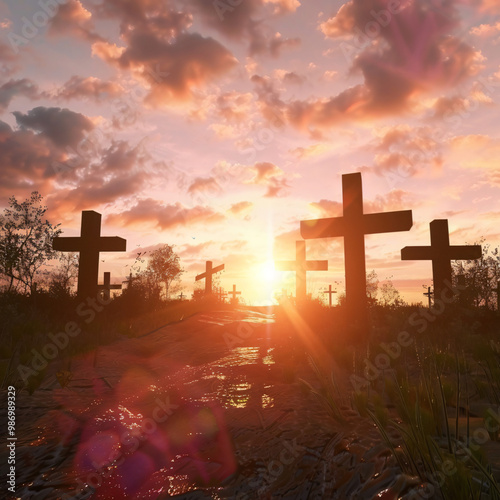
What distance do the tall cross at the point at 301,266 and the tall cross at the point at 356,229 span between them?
288 inches

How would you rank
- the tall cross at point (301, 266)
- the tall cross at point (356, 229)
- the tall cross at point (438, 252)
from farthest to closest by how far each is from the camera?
the tall cross at point (301, 266) → the tall cross at point (438, 252) → the tall cross at point (356, 229)

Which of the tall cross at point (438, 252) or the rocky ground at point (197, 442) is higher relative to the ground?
the tall cross at point (438, 252)

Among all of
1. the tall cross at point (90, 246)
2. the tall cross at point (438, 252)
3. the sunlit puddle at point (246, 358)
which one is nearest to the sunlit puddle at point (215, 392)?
the sunlit puddle at point (246, 358)

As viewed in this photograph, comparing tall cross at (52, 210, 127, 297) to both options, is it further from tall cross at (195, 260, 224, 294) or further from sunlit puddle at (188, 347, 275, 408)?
tall cross at (195, 260, 224, 294)

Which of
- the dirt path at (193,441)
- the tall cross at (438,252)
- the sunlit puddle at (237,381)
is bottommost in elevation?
the dirt path at (193,441)

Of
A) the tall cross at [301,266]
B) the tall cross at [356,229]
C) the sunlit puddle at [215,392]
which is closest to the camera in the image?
the sunlit puddle at [215,392]

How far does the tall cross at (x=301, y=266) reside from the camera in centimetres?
1731

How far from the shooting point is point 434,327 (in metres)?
8.78

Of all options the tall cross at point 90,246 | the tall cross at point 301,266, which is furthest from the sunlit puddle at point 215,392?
the tall cross at point 301,266

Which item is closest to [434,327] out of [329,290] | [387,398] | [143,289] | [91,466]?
[387,398]

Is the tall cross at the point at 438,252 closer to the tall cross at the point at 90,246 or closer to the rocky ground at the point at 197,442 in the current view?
the rocky ground at the point at 197,442

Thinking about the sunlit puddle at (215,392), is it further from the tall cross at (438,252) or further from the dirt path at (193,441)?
the tall cross at (438,252)

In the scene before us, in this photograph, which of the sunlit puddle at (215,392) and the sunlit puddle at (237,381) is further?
the sunlit puddle at (237,381)

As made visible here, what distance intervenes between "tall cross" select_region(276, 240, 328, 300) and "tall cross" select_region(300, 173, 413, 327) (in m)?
7.33
